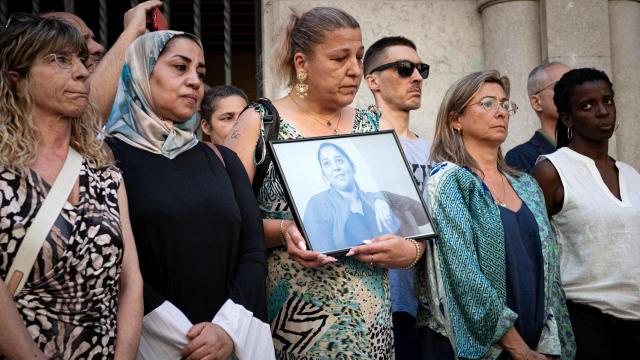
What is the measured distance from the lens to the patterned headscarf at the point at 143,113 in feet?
10.0

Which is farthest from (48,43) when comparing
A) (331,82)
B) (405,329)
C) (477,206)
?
(405,329)

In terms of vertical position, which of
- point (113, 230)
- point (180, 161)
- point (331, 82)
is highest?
point (331, 82)

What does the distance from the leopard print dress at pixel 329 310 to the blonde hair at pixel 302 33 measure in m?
0.54

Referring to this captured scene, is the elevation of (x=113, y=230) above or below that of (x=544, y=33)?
below

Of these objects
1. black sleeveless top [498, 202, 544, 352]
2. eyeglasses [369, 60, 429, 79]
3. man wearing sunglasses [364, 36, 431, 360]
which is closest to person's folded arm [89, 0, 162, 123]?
man wearing sunglasses [364, 36, 431, 360]

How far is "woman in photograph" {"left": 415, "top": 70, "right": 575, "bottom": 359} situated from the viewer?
355 centimetres

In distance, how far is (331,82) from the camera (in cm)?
343

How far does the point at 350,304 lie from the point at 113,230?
0.95 meters

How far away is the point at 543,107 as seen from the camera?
5.51 metres

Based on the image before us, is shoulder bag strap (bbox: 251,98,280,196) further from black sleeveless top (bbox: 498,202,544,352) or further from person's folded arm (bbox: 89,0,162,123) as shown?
black sleeveless top (bbox: 498,202,544,352)

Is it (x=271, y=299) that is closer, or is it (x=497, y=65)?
(x=271, y=299)

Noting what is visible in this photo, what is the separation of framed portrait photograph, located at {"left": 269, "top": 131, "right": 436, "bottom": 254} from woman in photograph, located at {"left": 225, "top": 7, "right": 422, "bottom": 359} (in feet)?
0.20

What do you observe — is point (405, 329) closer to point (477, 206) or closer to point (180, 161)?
point (477, 206)

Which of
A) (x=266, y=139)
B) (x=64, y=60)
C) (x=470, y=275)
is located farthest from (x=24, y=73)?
(x=470, y=275)
